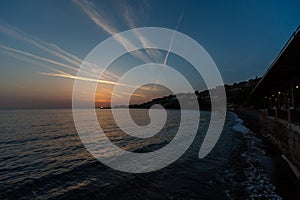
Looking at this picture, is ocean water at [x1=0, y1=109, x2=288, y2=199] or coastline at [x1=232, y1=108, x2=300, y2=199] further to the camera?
ocean water at [x1=0, y1=109, x2=288, y2=199]

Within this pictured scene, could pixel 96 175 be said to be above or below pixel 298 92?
below

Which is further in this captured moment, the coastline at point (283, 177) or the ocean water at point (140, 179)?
the ocean water at point (140, 179)

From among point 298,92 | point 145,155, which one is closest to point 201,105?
point 298,92

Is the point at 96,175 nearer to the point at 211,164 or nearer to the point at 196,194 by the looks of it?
the point at 196,194

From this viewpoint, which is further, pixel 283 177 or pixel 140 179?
pixel 140 179

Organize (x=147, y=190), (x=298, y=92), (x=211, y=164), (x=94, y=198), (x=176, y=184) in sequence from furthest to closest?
(x=298, y=92)
(x=211, y=164)
(x=176, y=184)
(x=147, y=190)
(x=94, y=198)

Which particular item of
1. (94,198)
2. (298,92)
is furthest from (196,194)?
(298,92)

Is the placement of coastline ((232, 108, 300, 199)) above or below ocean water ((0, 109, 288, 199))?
above

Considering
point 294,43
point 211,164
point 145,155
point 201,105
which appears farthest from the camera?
point 201,105

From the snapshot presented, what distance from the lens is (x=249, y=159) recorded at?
452 inches

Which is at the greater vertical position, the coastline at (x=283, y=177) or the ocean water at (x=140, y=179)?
the coastline at (x=283, y=177)

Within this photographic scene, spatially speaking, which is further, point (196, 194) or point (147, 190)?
point (147, 190)

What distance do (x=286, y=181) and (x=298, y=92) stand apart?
30414mm

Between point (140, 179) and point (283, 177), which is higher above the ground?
point (283, 177)
